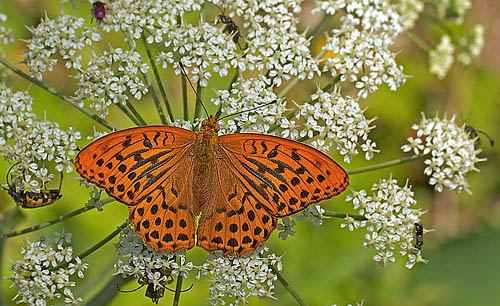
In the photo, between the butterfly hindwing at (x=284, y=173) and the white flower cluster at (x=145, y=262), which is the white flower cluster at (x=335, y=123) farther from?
the white flower cluster at (x=145, y=262)

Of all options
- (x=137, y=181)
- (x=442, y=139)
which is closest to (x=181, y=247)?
(x=137, y=181)

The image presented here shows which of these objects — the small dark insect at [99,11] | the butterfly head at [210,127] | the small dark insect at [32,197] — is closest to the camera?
→ the butterfly head at [210,127]

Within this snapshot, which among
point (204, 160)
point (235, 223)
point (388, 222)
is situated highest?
point (204, 160)

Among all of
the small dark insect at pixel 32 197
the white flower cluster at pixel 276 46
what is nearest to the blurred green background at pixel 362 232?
the small dark insect at pixel 32 197

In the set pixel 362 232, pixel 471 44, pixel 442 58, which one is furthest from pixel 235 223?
pixel 471 44

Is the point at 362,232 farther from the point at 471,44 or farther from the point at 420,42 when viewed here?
the point at 471,44
